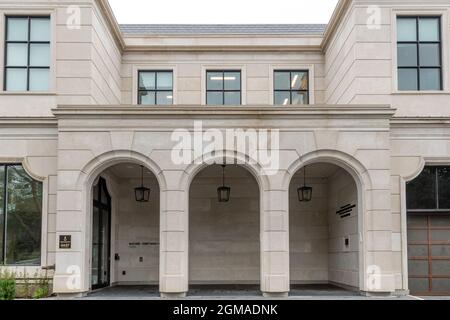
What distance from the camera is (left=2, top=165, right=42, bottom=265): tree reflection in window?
17.2 m

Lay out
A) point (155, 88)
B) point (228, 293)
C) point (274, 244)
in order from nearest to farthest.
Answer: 1. point (274, 244)
2. point (228, 293)
3. point (155, 88)

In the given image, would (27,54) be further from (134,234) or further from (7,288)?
(7,288)

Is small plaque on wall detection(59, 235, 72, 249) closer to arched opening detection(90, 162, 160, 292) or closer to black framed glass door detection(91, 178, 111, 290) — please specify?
black framed glass door detection(91, 178, 111, 290)

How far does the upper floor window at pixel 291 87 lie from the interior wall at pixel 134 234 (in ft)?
19.0

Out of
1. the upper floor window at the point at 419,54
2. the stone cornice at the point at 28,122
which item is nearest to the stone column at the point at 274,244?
the upper floor window at the point at 419,54

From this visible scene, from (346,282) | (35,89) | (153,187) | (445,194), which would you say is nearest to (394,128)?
(445,194)

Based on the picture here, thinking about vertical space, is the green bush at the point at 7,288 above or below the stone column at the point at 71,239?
below

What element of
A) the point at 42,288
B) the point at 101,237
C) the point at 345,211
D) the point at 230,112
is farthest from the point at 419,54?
the point at 42,288

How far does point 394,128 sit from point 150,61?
957 cm

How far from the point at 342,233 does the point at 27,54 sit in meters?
11.5

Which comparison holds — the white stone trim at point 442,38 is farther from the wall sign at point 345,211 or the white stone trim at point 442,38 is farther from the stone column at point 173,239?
the stone column at point 173,239

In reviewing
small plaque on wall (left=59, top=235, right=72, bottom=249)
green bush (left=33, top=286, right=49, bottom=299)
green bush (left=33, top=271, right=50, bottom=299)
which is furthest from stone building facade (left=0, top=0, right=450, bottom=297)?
green bush (left=33, top=286, right=49, bottom=299)

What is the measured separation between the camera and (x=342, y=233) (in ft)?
62.1

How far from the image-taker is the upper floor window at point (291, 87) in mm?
22094
